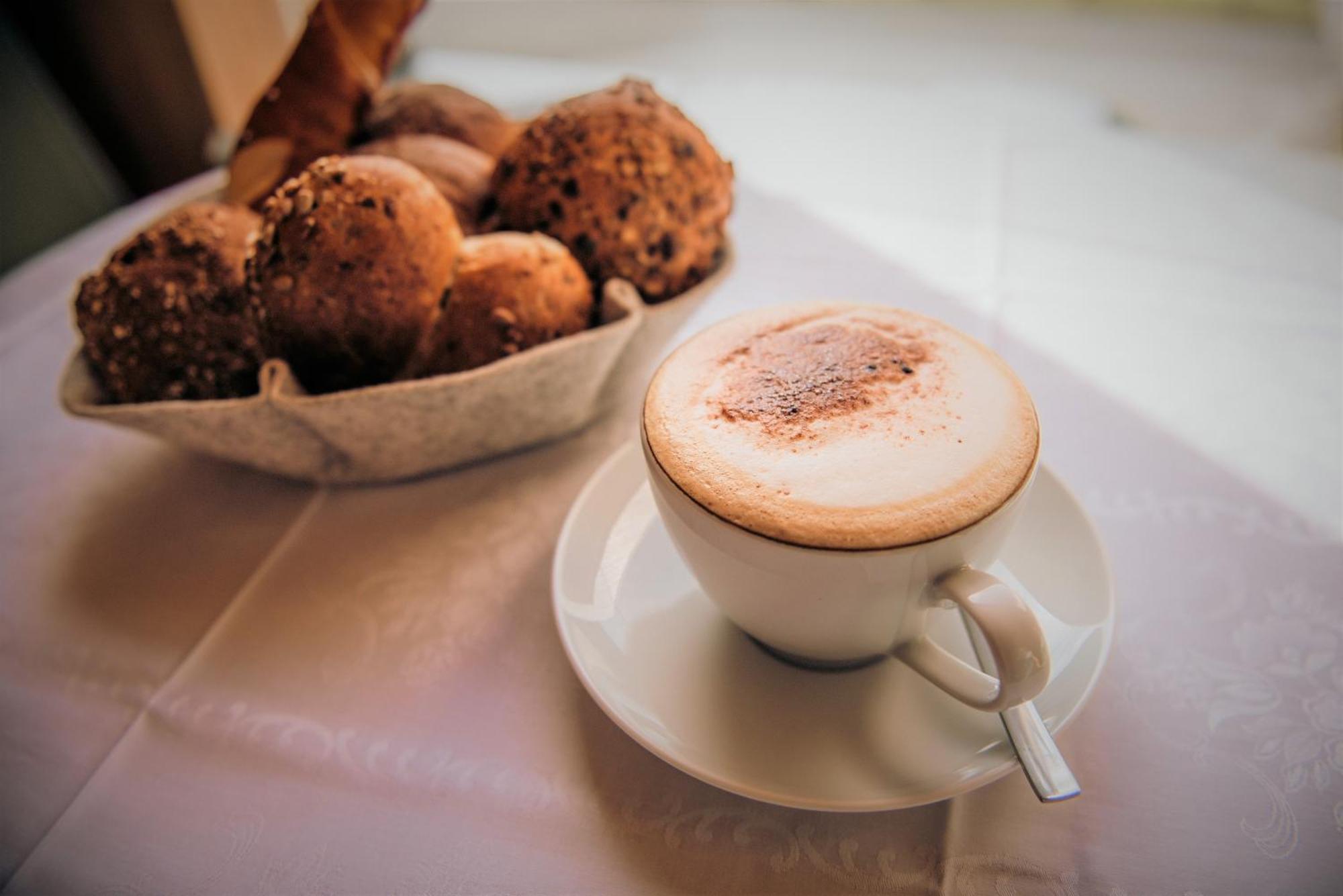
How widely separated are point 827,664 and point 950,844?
0.33 ft

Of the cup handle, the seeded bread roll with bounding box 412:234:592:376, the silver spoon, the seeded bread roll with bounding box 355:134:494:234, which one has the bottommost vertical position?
the silver spoon

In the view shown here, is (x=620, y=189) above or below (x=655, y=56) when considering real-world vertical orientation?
above

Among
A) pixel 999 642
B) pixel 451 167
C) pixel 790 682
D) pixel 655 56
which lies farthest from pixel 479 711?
pixel 655 56

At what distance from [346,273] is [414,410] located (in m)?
0.10

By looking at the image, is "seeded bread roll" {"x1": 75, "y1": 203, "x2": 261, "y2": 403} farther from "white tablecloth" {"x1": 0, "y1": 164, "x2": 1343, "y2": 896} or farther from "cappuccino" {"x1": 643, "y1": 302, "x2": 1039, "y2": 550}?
"cappuccino" {"x1": 643, "y1": 302, "x2": 1039, "y2": 550}

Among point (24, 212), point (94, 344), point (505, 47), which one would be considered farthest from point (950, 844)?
point (505, 47)

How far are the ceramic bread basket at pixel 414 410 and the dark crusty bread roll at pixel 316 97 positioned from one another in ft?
0.72

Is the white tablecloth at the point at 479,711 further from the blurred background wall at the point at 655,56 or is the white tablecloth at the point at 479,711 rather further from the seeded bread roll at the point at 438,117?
the blurred background wall at the point at 655,56

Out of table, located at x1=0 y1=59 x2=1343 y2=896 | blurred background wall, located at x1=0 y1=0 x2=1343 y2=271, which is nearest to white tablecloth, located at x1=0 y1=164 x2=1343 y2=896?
table, located at x1=0 y1=59 x2=1343 y2=896

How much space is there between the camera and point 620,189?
1.94 feet

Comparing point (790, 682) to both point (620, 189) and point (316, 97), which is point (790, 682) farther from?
point (316, 97)

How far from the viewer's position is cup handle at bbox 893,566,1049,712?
0.35 m

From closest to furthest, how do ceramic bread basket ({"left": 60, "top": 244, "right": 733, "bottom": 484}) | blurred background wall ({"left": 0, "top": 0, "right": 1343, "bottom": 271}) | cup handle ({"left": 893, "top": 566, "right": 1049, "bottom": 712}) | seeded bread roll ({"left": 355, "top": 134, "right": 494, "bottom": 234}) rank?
cup handle ({"left": 893, "top": 566, "right": 1049, "bottom": 712}), ceramic bread basket ({"left": 60, "top": 244, "right": 733, "bottom": 484}), seeded bread roll ({"left": 355, "top": 134, "right": 494, "bottom": 234}), blurred background wall ({"left": 0, "top": 0, "right": 1343, "bottom": 271})

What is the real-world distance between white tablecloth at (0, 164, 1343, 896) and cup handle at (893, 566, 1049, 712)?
0.22 ft
